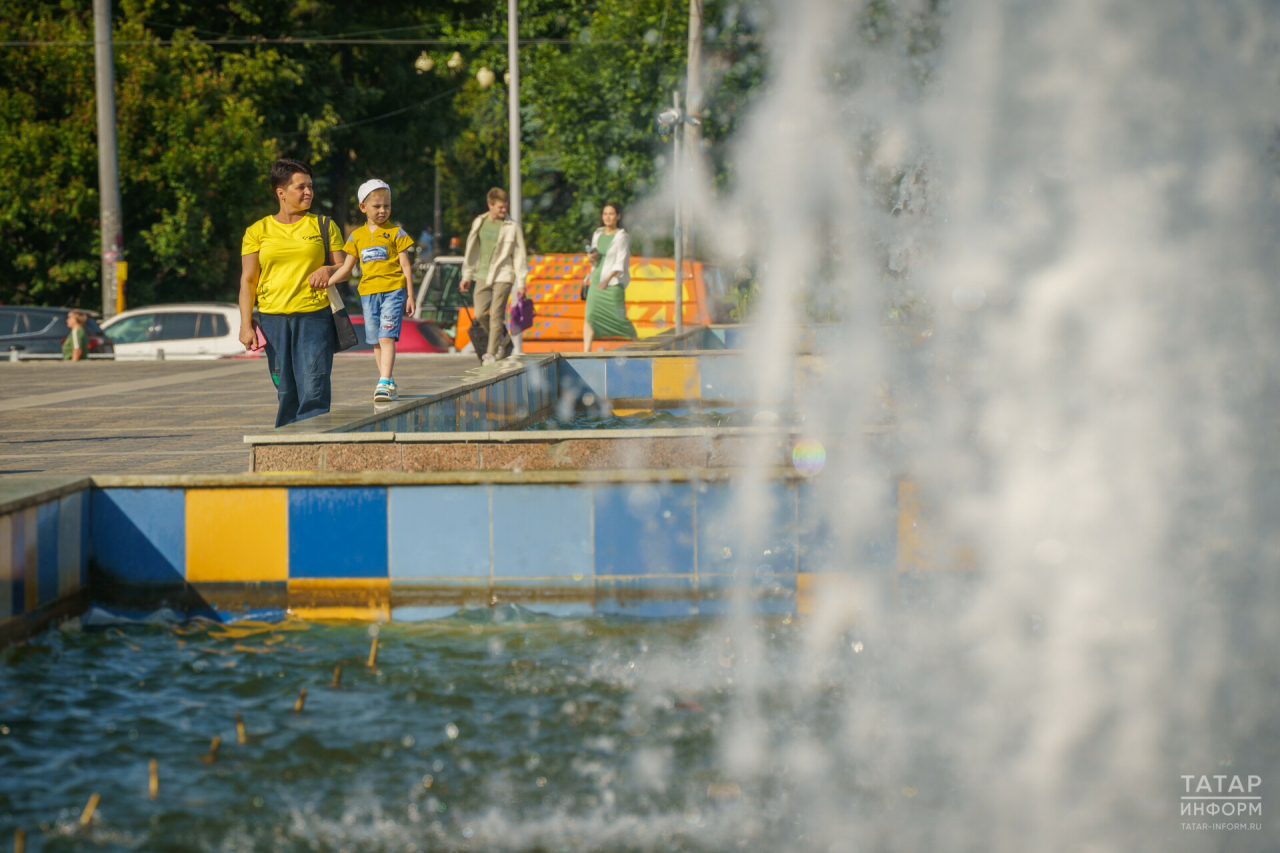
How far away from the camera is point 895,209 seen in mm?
10852

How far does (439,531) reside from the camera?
5.47 meters

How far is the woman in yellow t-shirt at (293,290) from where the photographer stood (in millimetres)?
7332

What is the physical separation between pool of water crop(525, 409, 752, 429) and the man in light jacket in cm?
92

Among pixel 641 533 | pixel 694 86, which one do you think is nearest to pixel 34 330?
pixel 694 86

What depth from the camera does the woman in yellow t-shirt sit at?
7.33 m

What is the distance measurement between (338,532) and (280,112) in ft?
104

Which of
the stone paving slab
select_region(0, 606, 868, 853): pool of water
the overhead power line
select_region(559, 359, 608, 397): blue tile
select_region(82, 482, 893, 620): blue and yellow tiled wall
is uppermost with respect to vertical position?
the overhead power line

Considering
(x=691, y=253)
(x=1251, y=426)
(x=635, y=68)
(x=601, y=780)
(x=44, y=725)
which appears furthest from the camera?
(x=635, y=68)

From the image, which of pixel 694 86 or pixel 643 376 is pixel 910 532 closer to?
pixel 643 376

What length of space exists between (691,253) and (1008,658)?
21.1 metres

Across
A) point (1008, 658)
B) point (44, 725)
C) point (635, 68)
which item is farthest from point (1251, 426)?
point (635, 68)

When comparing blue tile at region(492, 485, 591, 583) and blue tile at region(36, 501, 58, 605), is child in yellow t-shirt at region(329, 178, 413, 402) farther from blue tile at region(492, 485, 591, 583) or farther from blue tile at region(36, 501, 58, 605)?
blue tile at region(36, 501, 58, 605)

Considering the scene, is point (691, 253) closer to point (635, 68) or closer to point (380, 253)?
point (635, 68)

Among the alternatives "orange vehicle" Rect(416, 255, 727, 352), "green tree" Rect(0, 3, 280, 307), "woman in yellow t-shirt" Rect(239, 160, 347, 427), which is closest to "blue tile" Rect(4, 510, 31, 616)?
"woman in yellow t-shirt" Rect(239, 160, 347, 427)
